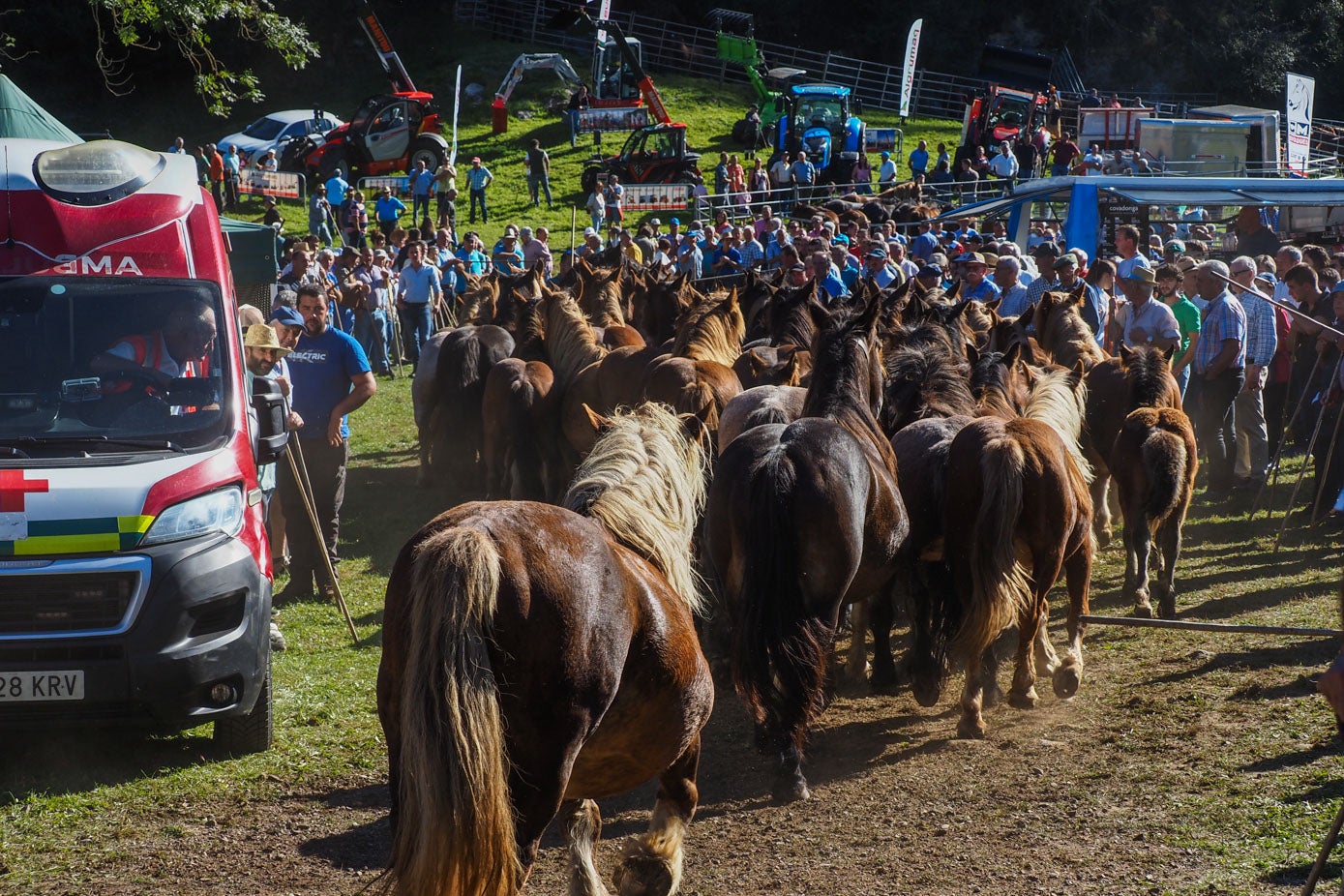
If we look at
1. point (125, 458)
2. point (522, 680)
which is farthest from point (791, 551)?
point (125, 458)

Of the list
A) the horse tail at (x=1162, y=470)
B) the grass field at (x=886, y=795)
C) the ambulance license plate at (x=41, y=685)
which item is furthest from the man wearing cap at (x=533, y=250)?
the ambulance license plate at (x=41, y=685)

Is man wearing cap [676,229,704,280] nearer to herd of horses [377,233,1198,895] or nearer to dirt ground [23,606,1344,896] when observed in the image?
herd of horses [377,233,1198,895]

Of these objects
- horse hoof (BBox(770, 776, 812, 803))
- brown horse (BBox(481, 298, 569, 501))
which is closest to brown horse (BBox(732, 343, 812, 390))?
brown horse (BBox(481, 298, 569, 501))

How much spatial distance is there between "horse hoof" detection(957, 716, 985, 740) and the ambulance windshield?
13.1ft

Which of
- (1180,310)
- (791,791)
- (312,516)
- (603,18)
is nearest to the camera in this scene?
(791,791)

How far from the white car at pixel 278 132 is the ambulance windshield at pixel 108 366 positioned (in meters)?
31.4

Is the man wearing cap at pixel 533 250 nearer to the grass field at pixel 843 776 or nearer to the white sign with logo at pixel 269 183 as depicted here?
the white sign with logo at pixel 269 183

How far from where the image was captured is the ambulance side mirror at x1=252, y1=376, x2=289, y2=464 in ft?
20.5

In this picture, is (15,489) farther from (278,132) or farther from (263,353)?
(278,132)

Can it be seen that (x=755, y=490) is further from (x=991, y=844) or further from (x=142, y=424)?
(x=142, y=424)

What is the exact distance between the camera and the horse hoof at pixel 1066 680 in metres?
6.72

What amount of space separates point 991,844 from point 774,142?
38526 mm

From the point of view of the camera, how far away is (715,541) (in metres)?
6.06

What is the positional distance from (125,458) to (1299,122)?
3415 centimetres
